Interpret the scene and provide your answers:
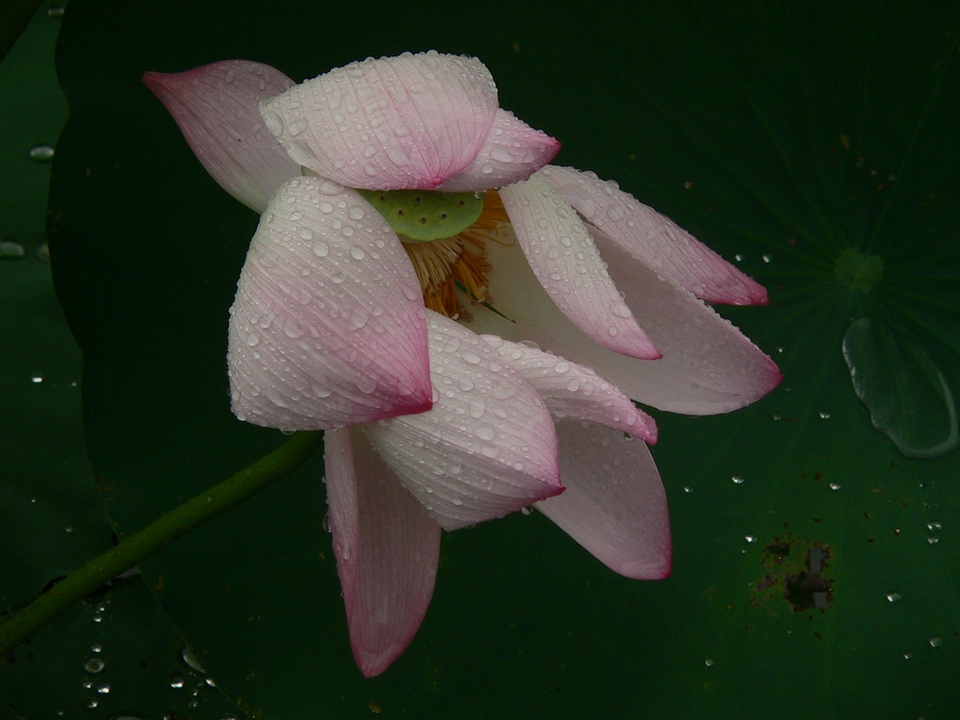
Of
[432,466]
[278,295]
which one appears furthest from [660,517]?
Result: [278,295]

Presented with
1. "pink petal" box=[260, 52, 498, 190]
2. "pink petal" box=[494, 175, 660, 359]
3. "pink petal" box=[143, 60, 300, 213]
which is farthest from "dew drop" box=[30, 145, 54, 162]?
"pink petal" box=[494, 175, 660, 359]

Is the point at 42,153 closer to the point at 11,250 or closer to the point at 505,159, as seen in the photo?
the point at 11,250

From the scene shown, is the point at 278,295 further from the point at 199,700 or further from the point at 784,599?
the point at 199,700

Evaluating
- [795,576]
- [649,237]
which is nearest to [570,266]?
[649,237]

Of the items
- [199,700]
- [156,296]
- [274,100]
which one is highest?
[274,100]

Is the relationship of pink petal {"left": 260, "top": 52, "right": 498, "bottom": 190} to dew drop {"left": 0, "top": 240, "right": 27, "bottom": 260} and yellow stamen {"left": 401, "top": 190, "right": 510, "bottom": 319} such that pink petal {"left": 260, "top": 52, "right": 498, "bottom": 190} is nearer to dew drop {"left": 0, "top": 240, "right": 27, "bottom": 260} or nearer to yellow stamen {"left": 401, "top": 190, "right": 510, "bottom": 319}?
yellow stamen {"left": 401, "top": 190, "right": 510, "bottom": 319}

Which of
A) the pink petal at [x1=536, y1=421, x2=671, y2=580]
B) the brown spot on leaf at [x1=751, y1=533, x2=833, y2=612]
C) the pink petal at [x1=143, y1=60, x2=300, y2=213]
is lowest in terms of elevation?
the brown spot on leaf at [x1=751, y1=533, x2=833, y2=612]
